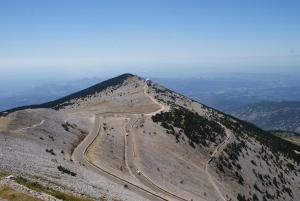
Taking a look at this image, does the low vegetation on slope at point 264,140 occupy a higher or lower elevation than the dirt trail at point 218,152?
lower

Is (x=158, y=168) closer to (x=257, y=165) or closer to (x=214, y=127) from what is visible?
(x=257, y=165)

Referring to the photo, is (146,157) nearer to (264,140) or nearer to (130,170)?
(130,170)

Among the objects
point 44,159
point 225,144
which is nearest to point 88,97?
point 225,144

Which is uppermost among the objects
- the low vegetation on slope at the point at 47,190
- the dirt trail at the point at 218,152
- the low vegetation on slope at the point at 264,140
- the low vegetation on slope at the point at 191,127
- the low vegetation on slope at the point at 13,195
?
the low vegetation on slope at the point at 13,195

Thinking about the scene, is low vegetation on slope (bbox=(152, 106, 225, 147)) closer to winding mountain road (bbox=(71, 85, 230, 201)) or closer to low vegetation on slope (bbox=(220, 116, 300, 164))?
winding mountain road (bbox=(71, 85, 230, 201))

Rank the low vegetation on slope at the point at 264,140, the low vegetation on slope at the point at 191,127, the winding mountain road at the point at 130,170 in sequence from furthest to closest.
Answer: the low vegetation on slope at the point at 264,140, the low vegetation on slope at the point at 191,127, the winding mountain road at the point at 130,170

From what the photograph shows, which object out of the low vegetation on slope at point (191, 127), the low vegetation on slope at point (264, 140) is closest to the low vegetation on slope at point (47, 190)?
the low vegetation on slope at point (191, 127)

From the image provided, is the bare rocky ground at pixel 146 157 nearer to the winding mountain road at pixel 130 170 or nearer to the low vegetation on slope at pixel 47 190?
the winding mountain road at pixel 130 170
